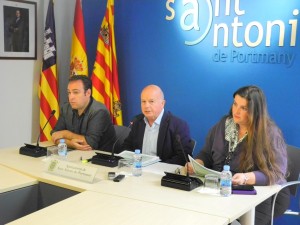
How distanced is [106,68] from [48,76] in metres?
0.63

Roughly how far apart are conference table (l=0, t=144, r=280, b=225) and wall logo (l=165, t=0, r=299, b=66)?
1445 millimetres

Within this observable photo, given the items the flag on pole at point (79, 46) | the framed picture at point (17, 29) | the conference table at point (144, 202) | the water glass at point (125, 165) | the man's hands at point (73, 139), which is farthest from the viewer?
the flag on pole at point (79, 46)

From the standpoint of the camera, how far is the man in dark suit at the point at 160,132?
2.98 meters

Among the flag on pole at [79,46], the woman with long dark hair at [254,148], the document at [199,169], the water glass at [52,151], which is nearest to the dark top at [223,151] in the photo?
the woman with long dark hair at [254,148]

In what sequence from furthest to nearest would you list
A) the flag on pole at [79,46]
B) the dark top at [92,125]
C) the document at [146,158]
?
the flag on pole at [79,46]
the dark top at [92,125]
the document at [146,158]

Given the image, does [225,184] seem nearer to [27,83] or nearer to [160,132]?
[160,132]

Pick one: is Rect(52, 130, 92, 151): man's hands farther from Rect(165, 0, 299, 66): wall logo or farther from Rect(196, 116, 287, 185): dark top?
Rect(165, 0, 299, 66): wall logo

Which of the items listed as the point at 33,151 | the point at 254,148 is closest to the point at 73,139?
the point at 33,151

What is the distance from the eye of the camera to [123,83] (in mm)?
4391

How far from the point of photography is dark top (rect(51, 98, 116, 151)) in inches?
127

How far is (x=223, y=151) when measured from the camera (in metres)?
2.56

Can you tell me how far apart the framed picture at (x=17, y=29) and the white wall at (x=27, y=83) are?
82mm

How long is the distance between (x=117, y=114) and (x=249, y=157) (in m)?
2.17

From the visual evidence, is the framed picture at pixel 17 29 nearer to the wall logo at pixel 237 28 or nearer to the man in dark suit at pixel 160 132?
the wall logo at pixel 237 28
